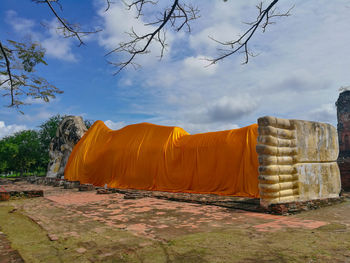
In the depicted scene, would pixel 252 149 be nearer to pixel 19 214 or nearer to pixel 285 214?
pixel 285 214

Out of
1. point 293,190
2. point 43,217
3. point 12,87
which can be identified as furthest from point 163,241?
point 12,87

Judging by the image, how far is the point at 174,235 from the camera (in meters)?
3.86

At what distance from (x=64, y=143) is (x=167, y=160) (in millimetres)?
8648

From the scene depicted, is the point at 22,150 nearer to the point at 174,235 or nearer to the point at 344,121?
the point at 174,235

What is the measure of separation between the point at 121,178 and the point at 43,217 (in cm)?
666

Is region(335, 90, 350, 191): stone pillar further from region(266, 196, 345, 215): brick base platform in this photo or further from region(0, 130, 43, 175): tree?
region(0, 130, 43, 175): tree

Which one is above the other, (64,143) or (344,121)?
(344,121)

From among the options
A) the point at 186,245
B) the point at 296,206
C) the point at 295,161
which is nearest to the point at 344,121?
the point at 295,161

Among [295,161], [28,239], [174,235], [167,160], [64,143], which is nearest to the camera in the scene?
[28,239]

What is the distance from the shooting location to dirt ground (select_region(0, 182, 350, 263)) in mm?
2982

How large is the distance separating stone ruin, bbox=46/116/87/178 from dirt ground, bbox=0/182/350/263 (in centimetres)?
1039

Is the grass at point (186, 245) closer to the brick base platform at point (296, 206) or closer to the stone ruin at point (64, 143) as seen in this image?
the brick base platform at point (296, 206)

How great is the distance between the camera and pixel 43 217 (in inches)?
206

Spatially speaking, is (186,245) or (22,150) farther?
(22,150)
